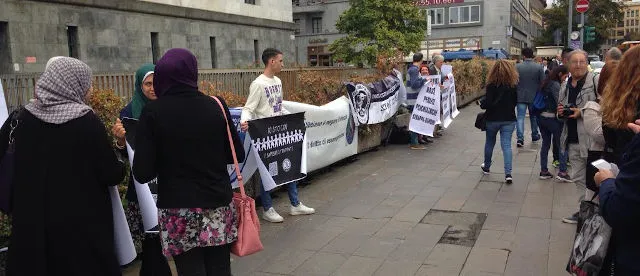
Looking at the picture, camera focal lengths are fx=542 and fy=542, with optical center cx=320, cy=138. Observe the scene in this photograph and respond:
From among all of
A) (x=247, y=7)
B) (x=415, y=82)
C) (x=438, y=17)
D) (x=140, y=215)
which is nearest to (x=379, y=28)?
(x=247, y=7)

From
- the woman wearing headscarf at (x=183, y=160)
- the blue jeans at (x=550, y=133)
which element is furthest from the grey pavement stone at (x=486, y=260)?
the blue jeans at (x=550, y=133)

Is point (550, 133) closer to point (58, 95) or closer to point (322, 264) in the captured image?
point (322, 264)

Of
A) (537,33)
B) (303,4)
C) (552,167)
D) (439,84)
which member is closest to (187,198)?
(552,167)

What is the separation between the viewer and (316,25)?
54.4 m

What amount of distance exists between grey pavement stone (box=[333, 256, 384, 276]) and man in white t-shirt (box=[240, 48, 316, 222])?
4.57 ft

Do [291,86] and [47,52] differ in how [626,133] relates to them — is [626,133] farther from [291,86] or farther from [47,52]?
[47,52]

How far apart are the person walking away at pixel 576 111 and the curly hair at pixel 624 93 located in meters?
2.28

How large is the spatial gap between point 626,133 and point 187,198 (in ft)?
7.58

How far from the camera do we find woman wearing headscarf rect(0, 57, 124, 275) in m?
2.69

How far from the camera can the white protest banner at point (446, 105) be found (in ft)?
38.0

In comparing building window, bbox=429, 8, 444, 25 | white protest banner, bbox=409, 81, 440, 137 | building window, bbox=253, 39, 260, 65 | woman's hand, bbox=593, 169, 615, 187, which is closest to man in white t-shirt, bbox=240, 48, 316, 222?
woman's hand, bbox=593, 169, 615, 187

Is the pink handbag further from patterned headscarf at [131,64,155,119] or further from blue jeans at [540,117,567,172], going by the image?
blue jeans at [540,117,567,172]

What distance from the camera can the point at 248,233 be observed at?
3.04 meters

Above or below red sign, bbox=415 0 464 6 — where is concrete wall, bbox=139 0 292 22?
below
